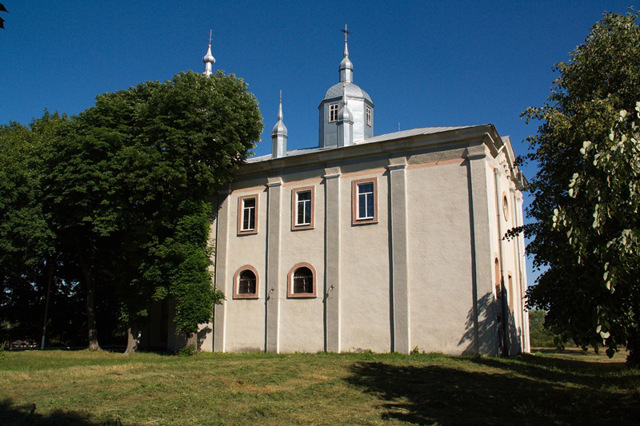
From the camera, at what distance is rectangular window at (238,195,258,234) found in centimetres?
2461

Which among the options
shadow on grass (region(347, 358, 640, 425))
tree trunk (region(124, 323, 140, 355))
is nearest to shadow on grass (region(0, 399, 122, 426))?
shadow on grass (region(347, 358, 640, 425))

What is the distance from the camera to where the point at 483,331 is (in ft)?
60.6

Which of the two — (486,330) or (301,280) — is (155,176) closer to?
(301,280)

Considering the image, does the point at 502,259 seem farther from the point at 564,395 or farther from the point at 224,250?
the point at 224,250

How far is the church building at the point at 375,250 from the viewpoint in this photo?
63.6ft

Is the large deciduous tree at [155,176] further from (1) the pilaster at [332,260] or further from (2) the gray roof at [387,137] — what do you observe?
(1) the pilaster at [332,260]

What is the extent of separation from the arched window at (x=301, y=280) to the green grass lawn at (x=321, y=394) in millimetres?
6077

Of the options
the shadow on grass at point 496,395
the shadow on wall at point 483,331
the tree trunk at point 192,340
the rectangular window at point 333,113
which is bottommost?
the shadow on grass at point 496,395

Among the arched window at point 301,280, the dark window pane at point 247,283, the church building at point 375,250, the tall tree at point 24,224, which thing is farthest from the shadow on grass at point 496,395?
the tall tree at point 24,224

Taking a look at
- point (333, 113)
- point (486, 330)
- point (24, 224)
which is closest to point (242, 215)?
point (333, 113)

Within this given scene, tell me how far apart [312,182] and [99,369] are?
39.4ft

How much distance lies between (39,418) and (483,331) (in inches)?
570

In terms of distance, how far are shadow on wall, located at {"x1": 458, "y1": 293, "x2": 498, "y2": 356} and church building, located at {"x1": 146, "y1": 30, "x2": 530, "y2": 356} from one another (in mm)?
36

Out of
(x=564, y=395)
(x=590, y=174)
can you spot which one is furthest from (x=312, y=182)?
(x=590, y=174)
